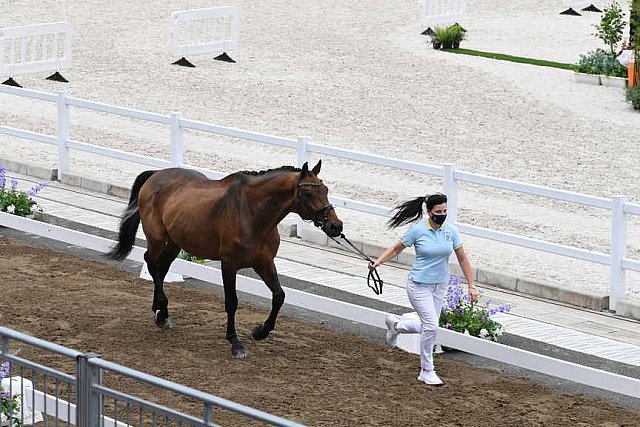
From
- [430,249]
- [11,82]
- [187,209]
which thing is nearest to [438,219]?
[430,249]

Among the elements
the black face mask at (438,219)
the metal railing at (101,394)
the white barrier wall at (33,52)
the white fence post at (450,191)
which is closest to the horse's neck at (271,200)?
the black face mask at (438,219)

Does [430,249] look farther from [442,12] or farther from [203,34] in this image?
[442,12]

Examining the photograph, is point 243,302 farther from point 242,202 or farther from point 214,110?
point 214,110

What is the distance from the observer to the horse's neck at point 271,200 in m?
12.4

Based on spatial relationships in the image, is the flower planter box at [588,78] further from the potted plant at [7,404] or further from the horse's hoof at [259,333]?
the potted plant at [7,404]

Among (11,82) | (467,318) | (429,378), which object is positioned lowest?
(429,378)

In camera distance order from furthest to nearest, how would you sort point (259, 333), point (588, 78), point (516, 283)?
point (588, 78), point (516, 283), point (259, 333)

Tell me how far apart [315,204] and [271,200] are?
54cm

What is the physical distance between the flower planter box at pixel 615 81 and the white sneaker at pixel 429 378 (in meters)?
18.2

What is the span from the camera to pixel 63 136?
20359mm

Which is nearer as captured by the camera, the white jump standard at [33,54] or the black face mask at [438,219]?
the black face mask at [438,219]

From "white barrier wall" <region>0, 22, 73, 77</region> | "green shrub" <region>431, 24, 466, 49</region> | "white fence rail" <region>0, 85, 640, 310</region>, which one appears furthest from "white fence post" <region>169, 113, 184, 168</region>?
"green shrub" <region>431, 24, 466, 49</region>

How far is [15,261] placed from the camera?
15703 millimetres

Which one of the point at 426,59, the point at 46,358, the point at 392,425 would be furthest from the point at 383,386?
the point at 426,59
